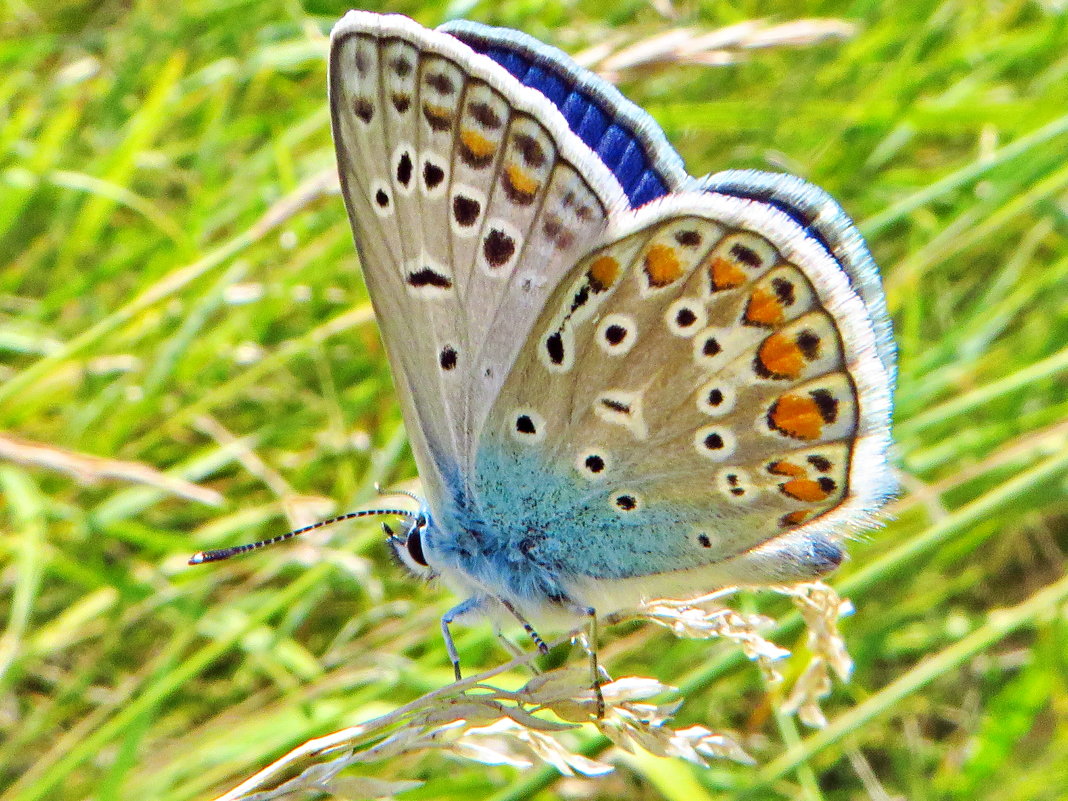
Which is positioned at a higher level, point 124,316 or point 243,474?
point 124,316

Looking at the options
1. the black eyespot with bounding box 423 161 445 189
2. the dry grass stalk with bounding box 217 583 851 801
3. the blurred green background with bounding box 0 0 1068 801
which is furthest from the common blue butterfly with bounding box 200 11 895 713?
the blurred green background with bounding box 0 0 1068 801

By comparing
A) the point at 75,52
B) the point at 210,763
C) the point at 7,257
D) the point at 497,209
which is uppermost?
the point at 75,52

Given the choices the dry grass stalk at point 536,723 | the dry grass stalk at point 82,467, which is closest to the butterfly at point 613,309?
the dry grass stalk at point 536,723

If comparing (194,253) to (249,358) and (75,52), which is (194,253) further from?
(75,52)

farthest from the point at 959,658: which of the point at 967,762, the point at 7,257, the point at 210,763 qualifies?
the point at 7,257

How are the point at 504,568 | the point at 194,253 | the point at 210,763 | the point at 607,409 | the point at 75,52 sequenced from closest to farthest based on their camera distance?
the point at 607,409
the point at 504,568
the point at 210,763
the point at 194,253
the point at 75,52

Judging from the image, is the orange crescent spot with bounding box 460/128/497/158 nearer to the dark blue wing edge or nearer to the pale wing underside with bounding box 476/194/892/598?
the dark blue wing edge

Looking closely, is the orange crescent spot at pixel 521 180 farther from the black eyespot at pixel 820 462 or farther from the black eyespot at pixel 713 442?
the black eyespot at pixel 820 462
